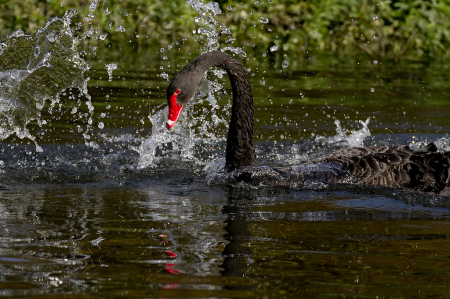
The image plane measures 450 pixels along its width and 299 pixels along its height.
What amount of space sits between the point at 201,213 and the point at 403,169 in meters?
1.80

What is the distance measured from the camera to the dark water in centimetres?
299

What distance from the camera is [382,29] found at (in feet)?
51.2

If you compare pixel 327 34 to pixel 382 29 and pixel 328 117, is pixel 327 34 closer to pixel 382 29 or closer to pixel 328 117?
pixel 382 29

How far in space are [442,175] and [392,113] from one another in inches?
154

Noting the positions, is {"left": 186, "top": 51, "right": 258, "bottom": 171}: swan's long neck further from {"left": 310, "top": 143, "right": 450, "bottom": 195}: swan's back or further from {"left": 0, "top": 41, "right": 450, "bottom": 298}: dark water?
{"left": 310, "top": 143, "right": 450, "bottom": 195}: swan's back

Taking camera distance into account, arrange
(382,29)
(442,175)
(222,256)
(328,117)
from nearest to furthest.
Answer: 1. (222,256)
2. (442,175)
3. (328,117)
4. (382,29)

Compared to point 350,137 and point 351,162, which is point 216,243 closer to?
point 351,162

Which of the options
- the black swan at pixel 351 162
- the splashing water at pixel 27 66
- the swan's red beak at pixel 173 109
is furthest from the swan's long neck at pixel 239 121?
the splashing water at pixel 27 66

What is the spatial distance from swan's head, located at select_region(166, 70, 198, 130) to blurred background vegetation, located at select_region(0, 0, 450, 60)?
9.95 metres

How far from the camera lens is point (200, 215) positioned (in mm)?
4309

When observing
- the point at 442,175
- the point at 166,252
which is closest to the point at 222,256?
the point at 166,252

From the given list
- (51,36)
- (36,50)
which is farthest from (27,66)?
(51,36)

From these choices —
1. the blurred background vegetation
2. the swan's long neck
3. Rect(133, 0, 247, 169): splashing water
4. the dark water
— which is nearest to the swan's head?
the swan's long neck

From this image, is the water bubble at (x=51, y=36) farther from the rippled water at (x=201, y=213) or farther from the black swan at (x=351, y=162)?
the black swan at (x=351, y=162)
